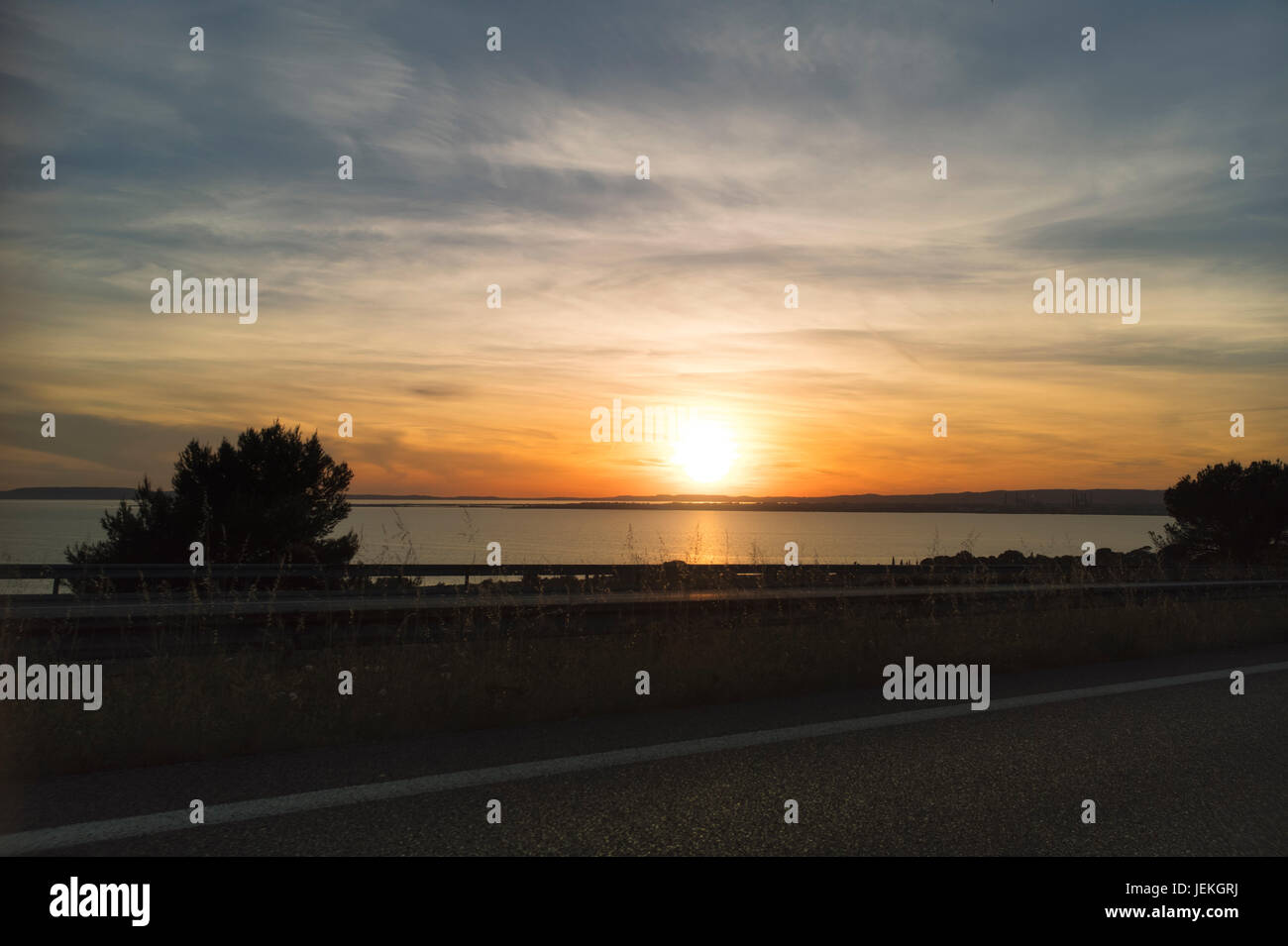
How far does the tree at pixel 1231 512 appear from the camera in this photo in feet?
172

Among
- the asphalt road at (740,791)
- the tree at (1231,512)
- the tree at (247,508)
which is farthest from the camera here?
the tree at (1231,512)

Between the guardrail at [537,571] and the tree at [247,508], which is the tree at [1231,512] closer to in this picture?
the guardrail at [537,571]

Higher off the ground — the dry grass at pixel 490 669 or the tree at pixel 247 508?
the tree at pixel 247 508

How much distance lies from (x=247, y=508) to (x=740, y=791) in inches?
1421

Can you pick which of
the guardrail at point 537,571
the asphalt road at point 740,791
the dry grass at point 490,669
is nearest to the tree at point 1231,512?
the guardrail at point 537,571

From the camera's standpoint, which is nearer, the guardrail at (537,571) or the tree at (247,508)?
the guardrail at (537,571)

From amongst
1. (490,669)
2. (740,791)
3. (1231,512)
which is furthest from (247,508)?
(1231,512)

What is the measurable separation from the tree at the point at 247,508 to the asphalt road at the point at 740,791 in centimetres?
3061

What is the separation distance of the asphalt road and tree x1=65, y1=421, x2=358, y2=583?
30.6m

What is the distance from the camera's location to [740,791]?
16.1 ft

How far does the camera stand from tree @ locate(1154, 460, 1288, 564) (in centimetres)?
5231

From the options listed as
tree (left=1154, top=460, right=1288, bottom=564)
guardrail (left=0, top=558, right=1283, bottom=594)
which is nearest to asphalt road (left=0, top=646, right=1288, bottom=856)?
guardrail (left=0, top=558, right=1283, bottom=594)

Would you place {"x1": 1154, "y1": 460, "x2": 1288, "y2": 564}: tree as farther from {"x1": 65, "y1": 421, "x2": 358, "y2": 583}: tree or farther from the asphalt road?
Answer: the asphalt road
